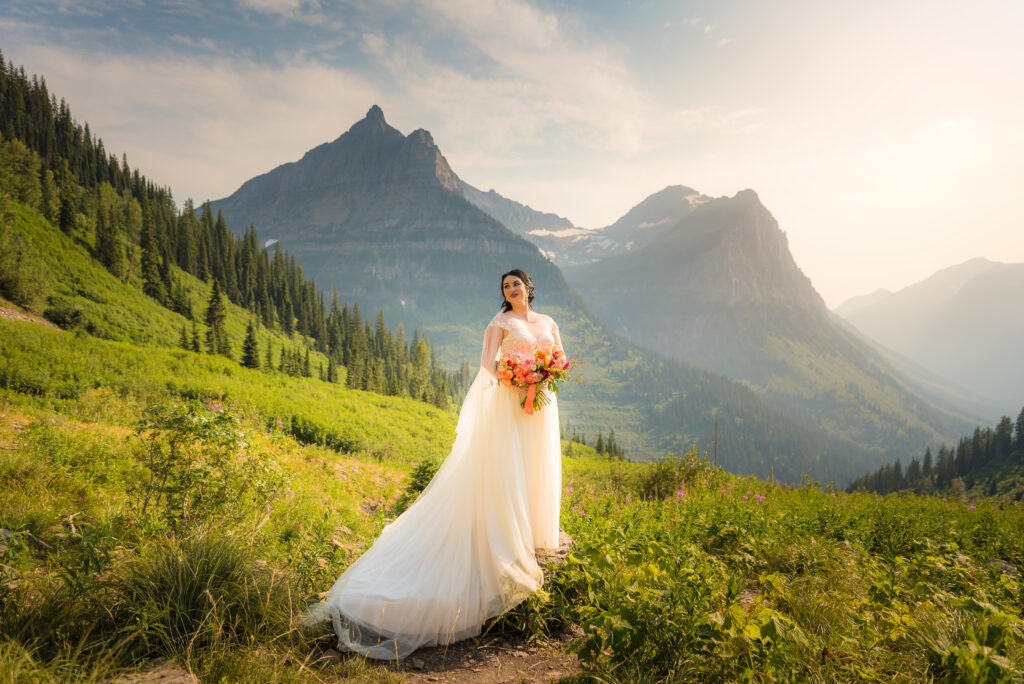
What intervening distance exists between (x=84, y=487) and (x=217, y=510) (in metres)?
2.37

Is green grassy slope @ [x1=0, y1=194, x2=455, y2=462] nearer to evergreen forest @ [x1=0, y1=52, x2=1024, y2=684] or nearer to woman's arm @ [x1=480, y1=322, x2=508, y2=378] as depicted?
evergreen forest @ [x1=0, y1=52, x2=1024, y2=684]

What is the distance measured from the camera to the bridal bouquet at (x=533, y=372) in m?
4.78

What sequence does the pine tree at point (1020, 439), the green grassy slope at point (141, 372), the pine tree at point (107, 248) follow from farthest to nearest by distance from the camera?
1. the pine tree at point (1020, 439)
2. the pine tree at point (107, 248)
3. the green grassy slope at point (141, 372)

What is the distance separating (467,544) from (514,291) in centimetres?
291

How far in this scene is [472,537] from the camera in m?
4.53

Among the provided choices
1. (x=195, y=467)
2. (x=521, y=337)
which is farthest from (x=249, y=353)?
(x=521, y=337)

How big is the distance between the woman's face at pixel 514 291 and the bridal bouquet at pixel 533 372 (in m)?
0.74

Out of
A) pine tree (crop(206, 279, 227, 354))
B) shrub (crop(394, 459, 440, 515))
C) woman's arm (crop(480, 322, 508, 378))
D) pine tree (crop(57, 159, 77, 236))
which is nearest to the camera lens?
woman's arm (crop(480, 322, 508, 378))

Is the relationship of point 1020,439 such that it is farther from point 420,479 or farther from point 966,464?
point 420,479

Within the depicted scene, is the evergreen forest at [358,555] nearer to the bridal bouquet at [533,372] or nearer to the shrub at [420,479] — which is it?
the shrub at [420,479]

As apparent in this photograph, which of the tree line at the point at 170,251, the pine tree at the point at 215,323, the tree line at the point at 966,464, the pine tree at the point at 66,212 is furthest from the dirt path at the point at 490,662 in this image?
the tree line at the point at 966,464

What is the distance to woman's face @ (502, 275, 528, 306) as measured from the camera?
17.3ft

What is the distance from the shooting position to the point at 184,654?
120 inches

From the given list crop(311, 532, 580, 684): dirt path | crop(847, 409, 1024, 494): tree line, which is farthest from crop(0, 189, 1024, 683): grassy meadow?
crop(847, 409, 1024, 494): tree line
